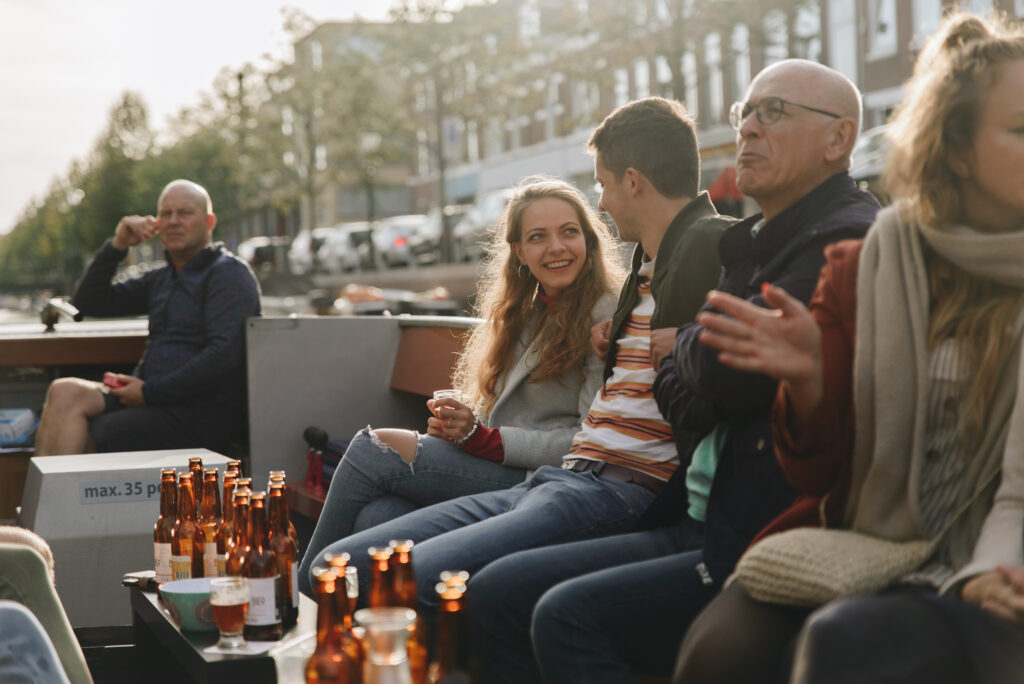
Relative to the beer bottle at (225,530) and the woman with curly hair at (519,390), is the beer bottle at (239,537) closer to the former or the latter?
the beer bottle at (225,530)

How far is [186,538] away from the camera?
3521 millimetres

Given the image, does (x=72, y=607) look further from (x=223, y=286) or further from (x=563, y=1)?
(x=563, y=1)

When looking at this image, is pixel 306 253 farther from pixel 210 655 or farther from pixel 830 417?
pixel 830 417

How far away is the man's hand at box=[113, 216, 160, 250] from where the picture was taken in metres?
6.98

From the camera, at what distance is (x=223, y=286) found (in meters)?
6.43

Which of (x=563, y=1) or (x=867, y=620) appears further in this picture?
(x=563, y=1)

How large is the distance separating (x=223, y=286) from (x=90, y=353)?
42.7 inches

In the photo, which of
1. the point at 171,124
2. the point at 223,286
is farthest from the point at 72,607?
the point at 171,124

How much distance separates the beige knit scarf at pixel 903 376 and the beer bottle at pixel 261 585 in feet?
4.64

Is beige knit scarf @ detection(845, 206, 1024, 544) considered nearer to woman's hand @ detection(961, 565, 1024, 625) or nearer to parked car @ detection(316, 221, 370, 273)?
woman's hand @ detection(961, 565, 1024, 625)

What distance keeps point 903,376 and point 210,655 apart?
169 centimetres

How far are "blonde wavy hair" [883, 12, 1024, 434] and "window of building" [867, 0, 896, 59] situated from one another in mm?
25138

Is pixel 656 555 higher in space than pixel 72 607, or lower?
higher

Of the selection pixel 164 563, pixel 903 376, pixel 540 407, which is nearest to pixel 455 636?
pixel 903 376
